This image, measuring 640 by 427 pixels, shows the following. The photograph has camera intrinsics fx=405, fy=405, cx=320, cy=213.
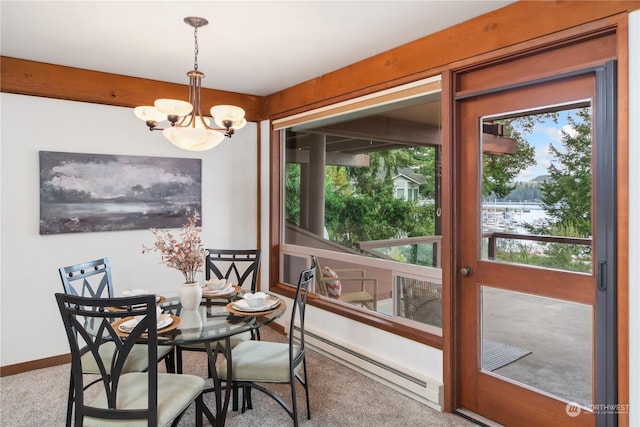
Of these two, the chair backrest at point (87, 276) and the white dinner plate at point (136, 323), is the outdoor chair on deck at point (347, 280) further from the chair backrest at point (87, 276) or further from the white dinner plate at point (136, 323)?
the chair backrest at point (87, 276)

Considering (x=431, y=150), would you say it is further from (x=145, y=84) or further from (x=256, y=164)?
(x=145, y=84)

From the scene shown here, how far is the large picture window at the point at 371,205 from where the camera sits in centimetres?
302

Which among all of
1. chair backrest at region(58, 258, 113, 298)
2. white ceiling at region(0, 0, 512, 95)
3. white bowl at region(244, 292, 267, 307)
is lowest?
white bowl at region(244, 292, 267, 307)

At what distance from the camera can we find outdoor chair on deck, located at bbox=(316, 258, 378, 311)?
3.53 m

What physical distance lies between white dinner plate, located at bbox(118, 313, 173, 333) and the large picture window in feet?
5.80

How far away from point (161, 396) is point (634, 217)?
2.43 metres

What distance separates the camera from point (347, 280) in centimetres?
379

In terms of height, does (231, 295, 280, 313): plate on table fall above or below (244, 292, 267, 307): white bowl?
below

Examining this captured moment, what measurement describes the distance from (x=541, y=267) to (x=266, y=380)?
1.73 m

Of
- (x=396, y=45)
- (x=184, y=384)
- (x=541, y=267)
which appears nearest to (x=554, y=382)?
(x=541, y=267)

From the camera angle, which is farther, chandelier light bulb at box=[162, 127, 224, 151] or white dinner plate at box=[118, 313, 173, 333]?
chandelier light bulb at box=[162, 127, 224, 151]

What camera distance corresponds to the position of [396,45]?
9.91 feet

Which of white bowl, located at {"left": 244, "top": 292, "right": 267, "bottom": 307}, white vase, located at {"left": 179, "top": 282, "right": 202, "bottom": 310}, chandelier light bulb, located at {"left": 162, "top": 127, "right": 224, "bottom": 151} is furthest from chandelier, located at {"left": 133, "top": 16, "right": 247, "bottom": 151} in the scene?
white bowl, located at {"left": 244, "top": 292, "right": 267, "bottom": 307}

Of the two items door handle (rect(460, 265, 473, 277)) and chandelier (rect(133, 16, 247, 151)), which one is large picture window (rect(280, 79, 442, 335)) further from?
chandelier (rect(133, 16, 247, 151))
